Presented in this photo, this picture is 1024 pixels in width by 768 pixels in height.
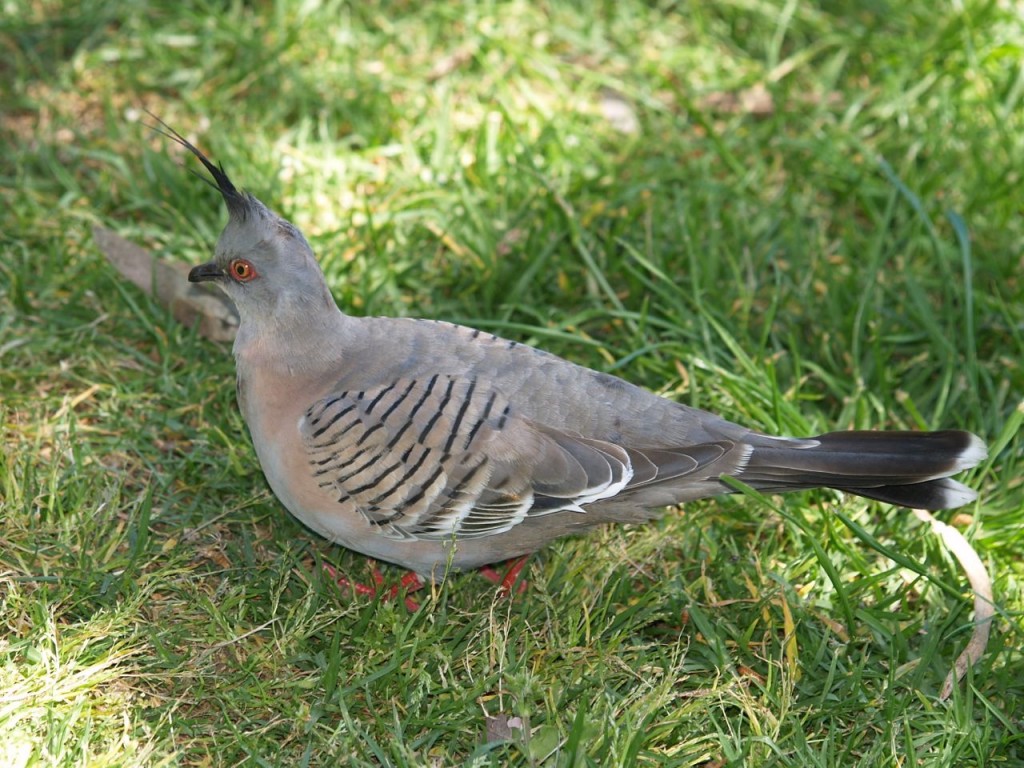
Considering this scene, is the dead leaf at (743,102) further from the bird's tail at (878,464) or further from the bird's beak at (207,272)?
the bird's beak at (207,272)

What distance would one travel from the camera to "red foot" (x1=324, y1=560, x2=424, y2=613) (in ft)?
12.5

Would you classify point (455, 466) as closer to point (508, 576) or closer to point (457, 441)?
point (457, 441)

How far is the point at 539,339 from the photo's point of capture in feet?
15.8

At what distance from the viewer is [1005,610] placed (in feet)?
12.5

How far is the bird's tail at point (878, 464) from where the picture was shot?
3.77 meters

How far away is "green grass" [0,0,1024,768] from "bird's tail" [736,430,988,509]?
156 mm

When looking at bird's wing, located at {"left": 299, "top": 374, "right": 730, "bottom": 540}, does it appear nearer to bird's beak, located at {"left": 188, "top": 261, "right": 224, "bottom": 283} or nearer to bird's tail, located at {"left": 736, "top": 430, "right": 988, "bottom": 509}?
bird's tail, located at {"left": 736, "top": 430, "right": 988, "bottom": 509}

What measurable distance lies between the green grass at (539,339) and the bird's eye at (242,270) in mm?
652

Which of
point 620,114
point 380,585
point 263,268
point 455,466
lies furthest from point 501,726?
point 620,114

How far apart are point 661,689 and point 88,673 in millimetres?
1650

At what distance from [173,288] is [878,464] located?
282 centimetres

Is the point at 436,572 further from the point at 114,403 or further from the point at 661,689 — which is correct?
the point at 114,403

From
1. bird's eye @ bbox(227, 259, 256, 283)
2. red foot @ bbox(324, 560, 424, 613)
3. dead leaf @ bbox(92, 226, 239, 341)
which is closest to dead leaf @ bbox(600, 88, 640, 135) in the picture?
dead leaf @ bbox(92, 226, 239, 341)

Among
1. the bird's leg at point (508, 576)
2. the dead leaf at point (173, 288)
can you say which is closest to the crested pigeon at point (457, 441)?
the bird's leg at point (508, 576)
